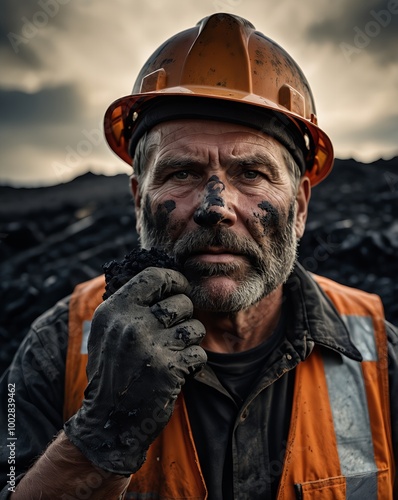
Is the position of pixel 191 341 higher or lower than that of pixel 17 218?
lower

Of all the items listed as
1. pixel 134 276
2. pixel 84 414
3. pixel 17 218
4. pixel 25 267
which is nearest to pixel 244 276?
pixel 134 276

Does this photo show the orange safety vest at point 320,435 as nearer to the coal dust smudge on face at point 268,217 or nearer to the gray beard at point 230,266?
the gray beard at point 230,266

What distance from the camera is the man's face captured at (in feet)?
7.95

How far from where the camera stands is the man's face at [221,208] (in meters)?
2.42

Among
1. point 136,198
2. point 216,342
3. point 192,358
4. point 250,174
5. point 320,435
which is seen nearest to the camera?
point 192,358

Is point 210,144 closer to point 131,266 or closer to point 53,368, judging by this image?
point 131,266

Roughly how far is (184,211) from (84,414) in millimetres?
1071

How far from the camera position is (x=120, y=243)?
24.5 ft

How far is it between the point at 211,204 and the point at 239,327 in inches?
29.8

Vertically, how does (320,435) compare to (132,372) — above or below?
below

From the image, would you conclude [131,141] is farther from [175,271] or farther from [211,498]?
[211,498]

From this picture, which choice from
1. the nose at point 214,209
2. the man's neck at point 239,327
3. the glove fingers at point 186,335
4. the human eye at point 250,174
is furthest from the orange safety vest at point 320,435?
the human eye at point 250,174

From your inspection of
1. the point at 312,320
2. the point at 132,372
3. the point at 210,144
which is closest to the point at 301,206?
the point at 312,320

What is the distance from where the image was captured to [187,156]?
8.37ft
